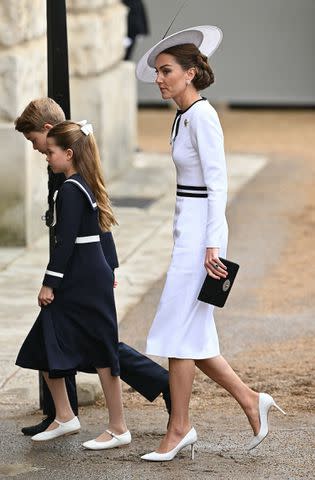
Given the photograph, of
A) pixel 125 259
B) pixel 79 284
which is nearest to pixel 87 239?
pixel 79 284

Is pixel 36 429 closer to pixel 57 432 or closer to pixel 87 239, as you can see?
pixel 57 432

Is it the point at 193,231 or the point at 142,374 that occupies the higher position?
the point at 193,231

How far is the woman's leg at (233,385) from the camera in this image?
543cm

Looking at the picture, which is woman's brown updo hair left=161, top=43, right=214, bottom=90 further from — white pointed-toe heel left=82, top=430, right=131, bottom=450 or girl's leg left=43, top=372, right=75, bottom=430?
white pointed-toe heel left=82, top=430, right=131, bottom=450

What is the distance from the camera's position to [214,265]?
5238 millimetres

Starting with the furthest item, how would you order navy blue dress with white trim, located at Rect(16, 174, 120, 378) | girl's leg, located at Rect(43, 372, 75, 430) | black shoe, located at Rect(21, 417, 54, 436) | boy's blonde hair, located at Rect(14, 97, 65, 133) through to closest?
1. black shoe, located at Rect(21, 417, 54, 436)
2. girl's leg, located at Rect(43, 372, 75, 430)
3. boy's blonde hair, located at Rect(14, 97, 65, 133)
4. navy blue dress with white trim, located at Rect(16, 174, 120, 378)

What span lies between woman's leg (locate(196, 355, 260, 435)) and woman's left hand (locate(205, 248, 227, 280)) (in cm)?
38

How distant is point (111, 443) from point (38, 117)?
133 centimetres

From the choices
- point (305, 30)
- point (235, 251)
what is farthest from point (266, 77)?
point (235, 251)

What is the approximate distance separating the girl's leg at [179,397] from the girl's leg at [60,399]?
0.47m

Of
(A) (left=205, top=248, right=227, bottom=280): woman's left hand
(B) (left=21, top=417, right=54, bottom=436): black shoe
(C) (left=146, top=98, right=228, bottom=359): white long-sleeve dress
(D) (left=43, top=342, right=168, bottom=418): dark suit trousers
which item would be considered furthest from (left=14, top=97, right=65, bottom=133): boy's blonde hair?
(B) (left=21, top=417, right=54, bottom=436): black shoe

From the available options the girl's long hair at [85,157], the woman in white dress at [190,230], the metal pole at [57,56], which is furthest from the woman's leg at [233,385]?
the metal pole at [57,56]

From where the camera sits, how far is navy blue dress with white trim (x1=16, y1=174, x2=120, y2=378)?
17.5 ft

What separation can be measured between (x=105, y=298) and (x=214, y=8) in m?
15.2
